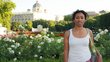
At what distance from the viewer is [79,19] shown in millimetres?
3863

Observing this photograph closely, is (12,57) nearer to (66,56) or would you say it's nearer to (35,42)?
(35,42)

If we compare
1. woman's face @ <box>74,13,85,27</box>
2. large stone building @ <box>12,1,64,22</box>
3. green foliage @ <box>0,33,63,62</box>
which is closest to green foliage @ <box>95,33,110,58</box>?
green foliage @ <box>0,33,63,62</box>

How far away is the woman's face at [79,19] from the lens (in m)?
3.85

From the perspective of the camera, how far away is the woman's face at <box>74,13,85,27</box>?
12.6 ft

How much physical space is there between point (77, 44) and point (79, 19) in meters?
0.28

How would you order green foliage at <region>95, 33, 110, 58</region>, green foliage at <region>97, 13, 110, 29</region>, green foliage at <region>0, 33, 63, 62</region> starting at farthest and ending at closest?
green foliage at <region>97, 13, 110, 29</region>, green foliage at <region>95, 33, 110, 58</region>, green foliage at <region>0, 33, 63, 62</region>

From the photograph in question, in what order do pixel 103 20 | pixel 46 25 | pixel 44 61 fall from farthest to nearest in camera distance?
pixel 46 25 < pixel 103 20 < pixel 44 61

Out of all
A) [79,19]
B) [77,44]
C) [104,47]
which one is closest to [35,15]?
[104,47]

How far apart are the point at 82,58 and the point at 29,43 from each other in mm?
5779

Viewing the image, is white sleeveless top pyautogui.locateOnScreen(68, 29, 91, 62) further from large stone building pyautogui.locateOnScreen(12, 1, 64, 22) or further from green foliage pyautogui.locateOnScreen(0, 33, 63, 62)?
large stone building pyautogui.locateOnScreen(12, 1, 64, 22)

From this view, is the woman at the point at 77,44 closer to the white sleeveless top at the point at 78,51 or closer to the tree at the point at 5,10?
the white sleeveless top at the point at 78,51

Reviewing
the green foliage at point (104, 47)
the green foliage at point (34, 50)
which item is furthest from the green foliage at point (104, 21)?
the green foliage at point (34, 50)

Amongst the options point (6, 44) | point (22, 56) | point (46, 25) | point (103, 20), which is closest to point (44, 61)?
point (22, 56)

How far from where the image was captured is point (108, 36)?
10.5m
